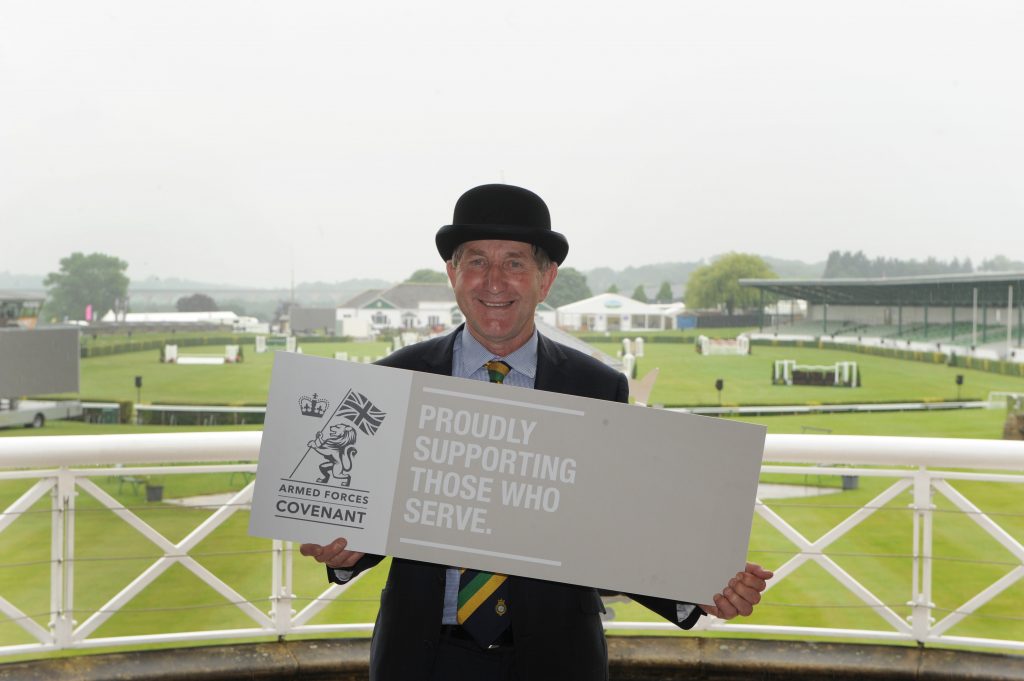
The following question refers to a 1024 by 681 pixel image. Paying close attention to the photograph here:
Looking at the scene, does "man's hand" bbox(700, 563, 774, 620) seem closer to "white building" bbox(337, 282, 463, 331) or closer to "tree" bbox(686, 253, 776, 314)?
"white building" bbox(337, 282, 463, 331)

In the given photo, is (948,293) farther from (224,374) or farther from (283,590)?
(283,590)

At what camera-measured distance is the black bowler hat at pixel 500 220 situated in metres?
1.13

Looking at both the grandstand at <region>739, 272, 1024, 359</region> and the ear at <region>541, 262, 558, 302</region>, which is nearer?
the ear at <region>541, 262, 558, 302</region>

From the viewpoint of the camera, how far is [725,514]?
1.07 m

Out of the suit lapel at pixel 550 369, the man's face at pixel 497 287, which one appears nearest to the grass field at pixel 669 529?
the suit lapel at pixel 550 369

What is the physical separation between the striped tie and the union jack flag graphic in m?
0.23

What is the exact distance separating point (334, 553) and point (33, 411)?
8873 mm

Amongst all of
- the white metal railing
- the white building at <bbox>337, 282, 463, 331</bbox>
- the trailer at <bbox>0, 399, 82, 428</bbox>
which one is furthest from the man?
the trailer at <bbox>0, 399, 82, 428</bbox>

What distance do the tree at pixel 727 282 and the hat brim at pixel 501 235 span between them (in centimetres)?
728

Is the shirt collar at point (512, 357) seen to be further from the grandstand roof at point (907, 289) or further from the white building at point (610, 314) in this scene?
the grandstand roof at point (907, 289)

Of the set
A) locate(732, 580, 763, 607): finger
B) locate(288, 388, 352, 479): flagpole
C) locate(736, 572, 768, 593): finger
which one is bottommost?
locate(732, 580, 763, 607): finger

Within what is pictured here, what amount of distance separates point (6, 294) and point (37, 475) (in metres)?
5.86

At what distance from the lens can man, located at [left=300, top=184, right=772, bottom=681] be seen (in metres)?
1.06

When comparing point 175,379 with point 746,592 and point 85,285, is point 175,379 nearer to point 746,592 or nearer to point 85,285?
point 85,285
